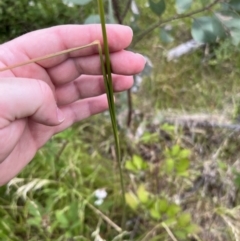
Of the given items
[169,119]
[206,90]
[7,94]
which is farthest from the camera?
[206,90]

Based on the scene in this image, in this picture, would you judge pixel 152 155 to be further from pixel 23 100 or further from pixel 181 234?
pixel 23 100

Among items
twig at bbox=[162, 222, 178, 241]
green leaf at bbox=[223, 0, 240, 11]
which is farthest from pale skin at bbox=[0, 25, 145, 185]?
twig at bbox=[162, 222, 178, 241]

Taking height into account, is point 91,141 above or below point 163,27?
below

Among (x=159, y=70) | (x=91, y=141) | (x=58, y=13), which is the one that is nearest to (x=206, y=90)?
(x=159, y=70)

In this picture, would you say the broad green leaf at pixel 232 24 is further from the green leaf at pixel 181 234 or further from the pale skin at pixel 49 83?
the green leaf at pixel 181 234

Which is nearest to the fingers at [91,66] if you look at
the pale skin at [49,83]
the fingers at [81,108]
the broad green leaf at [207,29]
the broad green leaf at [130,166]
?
the pale skin at [49,83]

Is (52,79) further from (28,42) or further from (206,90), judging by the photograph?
(206,90)
